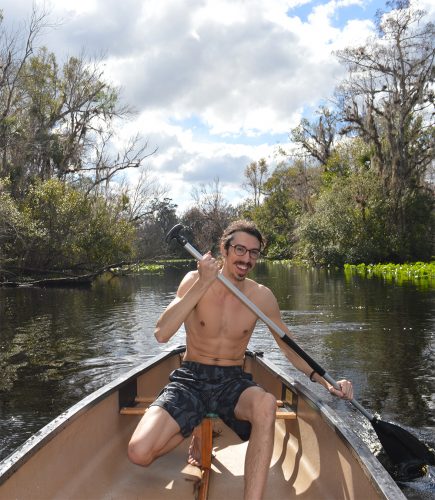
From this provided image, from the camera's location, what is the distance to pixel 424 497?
4.05 metres

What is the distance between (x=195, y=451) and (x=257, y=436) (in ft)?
2.96

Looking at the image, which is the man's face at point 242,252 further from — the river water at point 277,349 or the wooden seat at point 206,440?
the river water at point 277,349

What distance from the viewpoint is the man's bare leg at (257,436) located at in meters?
2.70

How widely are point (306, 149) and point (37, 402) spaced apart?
119 feet

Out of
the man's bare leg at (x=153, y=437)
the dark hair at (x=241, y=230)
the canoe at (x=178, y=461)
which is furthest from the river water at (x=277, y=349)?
the dark hair at (x=241, y=230)

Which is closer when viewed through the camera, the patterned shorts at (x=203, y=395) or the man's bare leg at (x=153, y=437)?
the man's bare leg at (x=153, y=437)

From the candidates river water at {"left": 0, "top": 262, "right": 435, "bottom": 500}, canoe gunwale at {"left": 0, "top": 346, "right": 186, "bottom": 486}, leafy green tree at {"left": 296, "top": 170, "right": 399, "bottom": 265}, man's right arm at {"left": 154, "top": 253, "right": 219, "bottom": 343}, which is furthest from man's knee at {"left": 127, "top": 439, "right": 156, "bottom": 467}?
leafy green tree at {"left": 296, "top": 170, "right": 399, "bottom": 265}

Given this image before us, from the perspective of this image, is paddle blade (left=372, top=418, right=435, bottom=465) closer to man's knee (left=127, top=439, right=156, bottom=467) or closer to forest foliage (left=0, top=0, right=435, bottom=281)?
man's knee (left=127, top=439, right=156, bottom=467)

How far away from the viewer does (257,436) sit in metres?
2.88

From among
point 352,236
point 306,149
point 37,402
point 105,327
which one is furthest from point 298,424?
point 306,149

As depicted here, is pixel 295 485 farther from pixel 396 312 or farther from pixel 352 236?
pixel 352 236

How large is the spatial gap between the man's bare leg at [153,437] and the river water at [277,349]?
7.17 ft

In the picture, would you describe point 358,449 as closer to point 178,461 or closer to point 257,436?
point 257,436

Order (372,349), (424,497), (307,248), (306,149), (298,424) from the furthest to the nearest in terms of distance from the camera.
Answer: (306,149)
(307,248)
(372,349)
(424,497)
(298,424)
